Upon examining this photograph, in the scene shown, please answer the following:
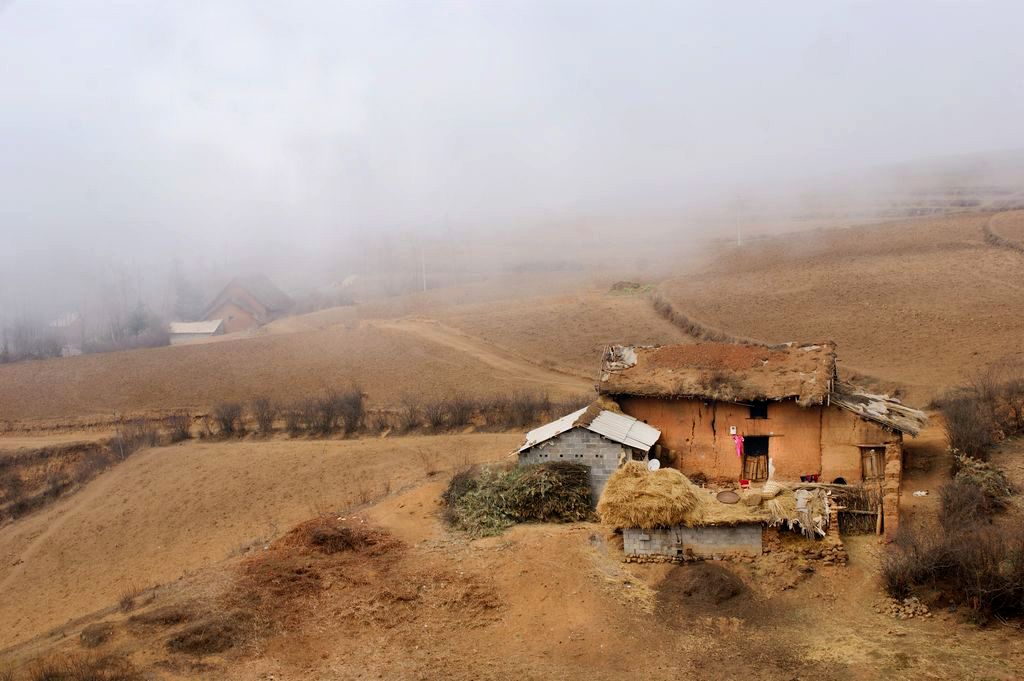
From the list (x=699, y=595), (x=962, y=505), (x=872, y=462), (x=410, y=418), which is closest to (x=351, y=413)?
(x=410, y=418)

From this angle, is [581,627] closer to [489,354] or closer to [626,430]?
[626,430]

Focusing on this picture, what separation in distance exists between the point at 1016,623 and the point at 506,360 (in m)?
30.5

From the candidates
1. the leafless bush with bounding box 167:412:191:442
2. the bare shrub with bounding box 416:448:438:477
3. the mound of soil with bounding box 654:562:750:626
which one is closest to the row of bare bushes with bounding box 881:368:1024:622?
the mound of soil with bounding box 654:562:750:626

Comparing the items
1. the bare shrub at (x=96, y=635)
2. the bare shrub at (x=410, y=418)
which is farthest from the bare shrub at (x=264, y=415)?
the bare shrub at (x=96, y=635)

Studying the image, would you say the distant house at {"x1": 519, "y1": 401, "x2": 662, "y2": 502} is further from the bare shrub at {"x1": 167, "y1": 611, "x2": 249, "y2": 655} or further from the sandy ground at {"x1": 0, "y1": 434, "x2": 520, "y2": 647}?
the bare shrub at {"x1": 167, "y1": 611, "x2": 249, "y2": 655}

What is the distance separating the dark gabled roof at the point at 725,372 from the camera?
18438 mm

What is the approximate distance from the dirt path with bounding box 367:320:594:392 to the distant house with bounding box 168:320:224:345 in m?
16.3

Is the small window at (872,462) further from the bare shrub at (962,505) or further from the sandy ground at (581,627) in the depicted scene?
the sandy ground at (581,627)

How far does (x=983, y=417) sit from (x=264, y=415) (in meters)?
24.1

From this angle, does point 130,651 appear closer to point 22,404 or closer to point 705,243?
point 22,404

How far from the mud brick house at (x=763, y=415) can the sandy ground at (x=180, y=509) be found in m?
6.10

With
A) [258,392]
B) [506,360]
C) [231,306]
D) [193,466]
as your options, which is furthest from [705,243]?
[193,466]

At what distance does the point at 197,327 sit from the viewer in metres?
61.6

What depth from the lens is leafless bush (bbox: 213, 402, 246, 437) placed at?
32.0 meters
